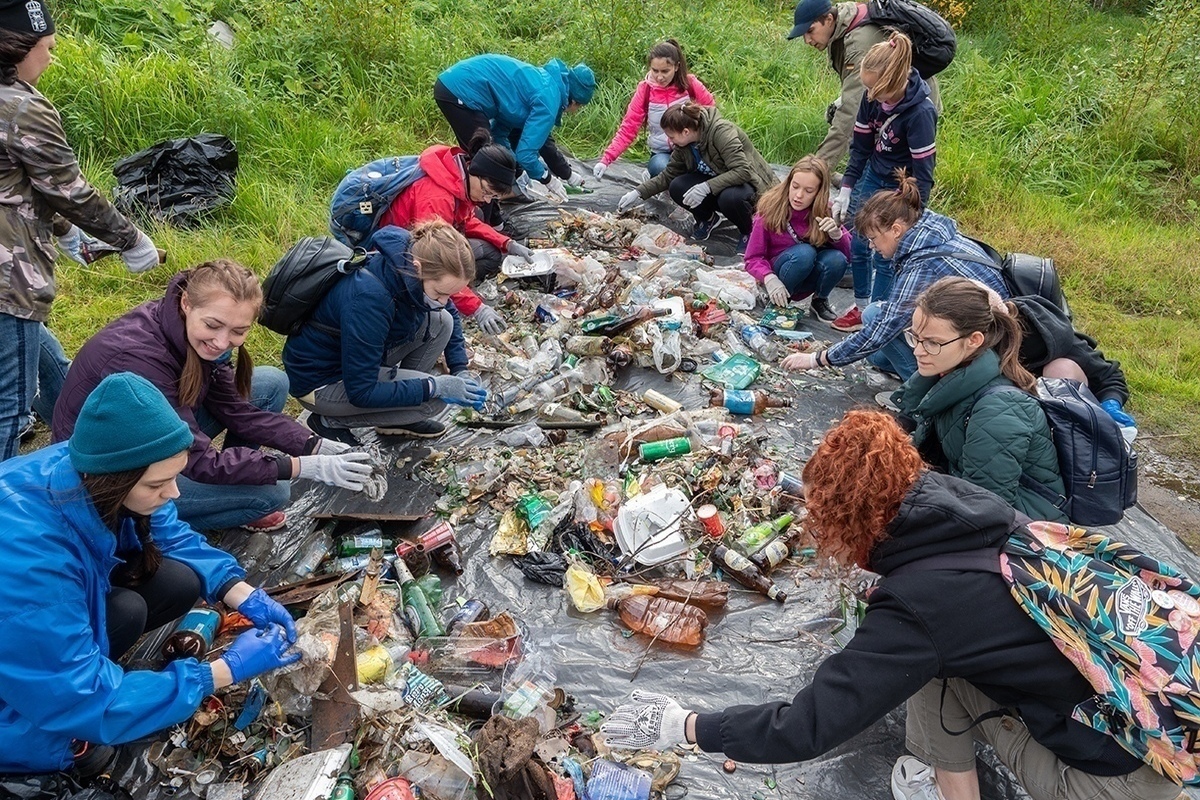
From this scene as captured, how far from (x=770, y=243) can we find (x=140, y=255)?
3.50 m

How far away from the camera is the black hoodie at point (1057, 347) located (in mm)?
3354

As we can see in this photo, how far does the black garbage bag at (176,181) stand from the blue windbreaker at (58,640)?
3901 millimetres

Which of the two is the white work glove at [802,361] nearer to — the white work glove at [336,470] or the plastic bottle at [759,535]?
the plastic bottle at [759,535]

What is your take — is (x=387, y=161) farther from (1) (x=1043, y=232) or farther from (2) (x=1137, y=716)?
(1) (x=1043, y=232)

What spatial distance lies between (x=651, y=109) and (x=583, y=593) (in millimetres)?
4658

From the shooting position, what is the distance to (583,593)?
10.1 feet

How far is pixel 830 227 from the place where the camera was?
4980 millimetres

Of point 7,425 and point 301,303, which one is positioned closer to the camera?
point 7,425

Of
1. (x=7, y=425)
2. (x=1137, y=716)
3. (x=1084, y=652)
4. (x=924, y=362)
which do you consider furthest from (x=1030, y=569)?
(x=7, y=425)

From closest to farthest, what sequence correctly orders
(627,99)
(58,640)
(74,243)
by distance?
(58,640), (74,243), (627,99)

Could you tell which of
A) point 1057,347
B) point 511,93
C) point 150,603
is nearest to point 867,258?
point 1057,347

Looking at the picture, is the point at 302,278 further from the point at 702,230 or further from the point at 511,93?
the point at 702,230

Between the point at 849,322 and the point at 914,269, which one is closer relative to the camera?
the point at 914,269

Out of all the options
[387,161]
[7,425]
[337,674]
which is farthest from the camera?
[387,161]
